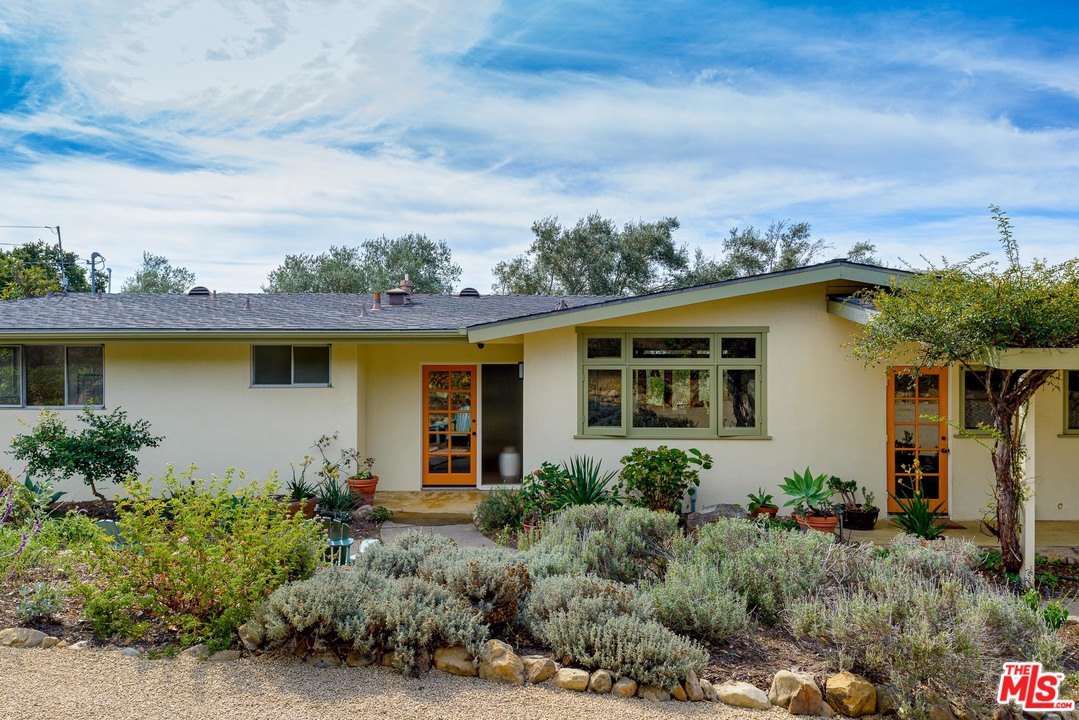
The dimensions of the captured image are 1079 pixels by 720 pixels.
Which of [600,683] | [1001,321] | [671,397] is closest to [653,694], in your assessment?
[600,683]

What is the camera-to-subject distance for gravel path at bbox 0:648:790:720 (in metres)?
3.19

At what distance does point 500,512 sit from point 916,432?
5.61 meters

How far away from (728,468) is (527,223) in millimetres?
22170

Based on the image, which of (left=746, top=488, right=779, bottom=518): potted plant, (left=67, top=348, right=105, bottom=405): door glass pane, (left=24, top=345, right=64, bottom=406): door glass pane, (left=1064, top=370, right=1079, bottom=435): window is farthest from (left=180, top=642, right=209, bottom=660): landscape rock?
(left=1064, top=370, right=1079, bottom=435): window

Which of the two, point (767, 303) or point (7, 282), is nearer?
point (767, 303)

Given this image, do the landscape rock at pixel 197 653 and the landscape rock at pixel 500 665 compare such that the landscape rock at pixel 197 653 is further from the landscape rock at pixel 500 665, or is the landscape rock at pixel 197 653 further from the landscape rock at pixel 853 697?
the landscape rock at pixel 853 697

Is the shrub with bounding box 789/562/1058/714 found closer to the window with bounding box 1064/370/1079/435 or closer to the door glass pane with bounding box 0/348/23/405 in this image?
the window with bounding box 1064/370/1079/435

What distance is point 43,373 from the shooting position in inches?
346

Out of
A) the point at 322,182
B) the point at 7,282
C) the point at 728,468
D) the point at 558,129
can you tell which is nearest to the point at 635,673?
the point at 728,468

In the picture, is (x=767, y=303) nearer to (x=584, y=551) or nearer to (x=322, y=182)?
(x=584, y=551)

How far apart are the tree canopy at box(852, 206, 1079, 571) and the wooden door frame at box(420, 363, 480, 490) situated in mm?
6074

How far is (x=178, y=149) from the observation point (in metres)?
13.9

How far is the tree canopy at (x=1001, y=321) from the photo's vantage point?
5109 millimetres

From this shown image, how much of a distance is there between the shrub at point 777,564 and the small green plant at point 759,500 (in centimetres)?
243
